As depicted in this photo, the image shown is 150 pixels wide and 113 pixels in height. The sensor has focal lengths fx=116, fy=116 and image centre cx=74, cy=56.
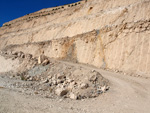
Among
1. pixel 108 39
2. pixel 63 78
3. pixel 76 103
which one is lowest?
pixel 76 103

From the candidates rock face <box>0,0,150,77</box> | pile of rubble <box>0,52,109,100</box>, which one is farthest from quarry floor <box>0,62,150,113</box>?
rock face <box>0,0,150,77</box>

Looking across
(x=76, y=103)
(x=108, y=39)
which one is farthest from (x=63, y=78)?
(x=108, y=39)

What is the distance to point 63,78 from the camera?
922 centimetres

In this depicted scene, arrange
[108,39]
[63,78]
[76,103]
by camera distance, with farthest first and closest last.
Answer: [108,39]
[63,78]
[76,103]

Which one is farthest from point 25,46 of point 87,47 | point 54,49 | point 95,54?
point 95,54

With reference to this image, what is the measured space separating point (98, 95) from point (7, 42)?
3649 cm

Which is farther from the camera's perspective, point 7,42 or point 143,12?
point 7,42

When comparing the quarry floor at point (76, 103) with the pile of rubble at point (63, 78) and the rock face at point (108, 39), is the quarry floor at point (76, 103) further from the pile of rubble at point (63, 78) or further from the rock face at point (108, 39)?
the rock face at point (108, 39)

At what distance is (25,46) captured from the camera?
2612cm

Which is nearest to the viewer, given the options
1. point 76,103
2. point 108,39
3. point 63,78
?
point 76,103

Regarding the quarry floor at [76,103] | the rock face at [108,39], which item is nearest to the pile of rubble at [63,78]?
the quarry floor at [76,103]

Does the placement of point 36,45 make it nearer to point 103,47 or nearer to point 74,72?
point 103,47

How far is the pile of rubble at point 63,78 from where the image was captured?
6.62m

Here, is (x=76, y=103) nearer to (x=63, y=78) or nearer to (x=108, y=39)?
(x=63, y=78)
